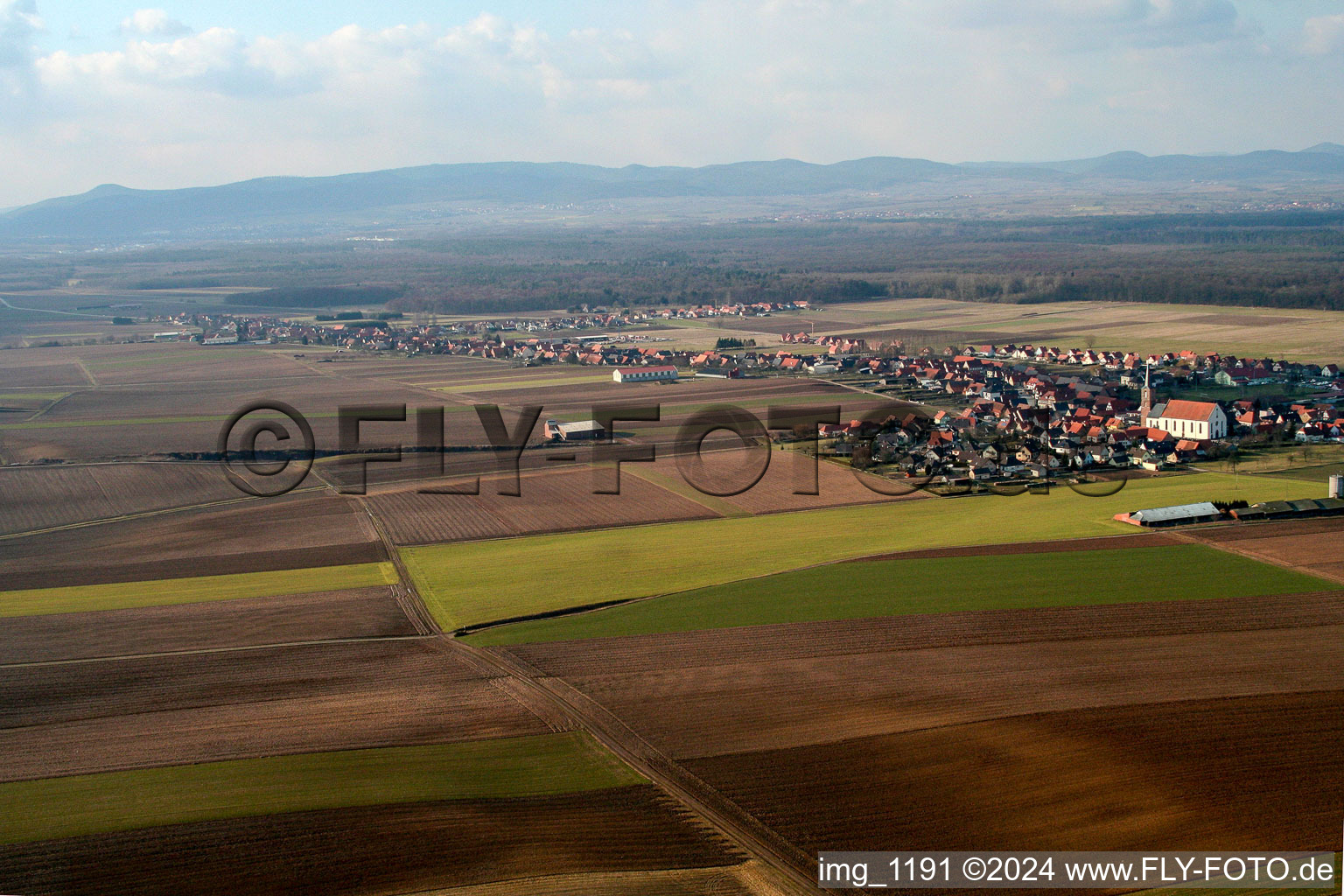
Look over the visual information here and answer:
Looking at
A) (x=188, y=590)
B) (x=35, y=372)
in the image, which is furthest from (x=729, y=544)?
(x=35, y=372)

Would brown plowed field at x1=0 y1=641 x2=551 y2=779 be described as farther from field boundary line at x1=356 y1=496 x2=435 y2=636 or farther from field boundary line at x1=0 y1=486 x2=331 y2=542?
field boundary line at x1=0 y1=486 x2=331 y2=542

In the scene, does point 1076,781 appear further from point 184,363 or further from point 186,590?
point 184,363

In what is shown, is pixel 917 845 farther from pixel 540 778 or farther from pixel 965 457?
pixel 965 457

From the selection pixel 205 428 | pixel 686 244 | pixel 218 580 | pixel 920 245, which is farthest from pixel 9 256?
pixel 218 580

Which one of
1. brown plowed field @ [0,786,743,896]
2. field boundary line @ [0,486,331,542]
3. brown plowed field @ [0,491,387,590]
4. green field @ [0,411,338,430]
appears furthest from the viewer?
A: green field @ [0,411,338,430]

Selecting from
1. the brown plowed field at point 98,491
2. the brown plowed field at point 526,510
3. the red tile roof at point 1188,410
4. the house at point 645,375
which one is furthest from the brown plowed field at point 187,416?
the red tile roof at point 1188,410

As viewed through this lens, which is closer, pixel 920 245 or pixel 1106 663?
pixel 1106 663

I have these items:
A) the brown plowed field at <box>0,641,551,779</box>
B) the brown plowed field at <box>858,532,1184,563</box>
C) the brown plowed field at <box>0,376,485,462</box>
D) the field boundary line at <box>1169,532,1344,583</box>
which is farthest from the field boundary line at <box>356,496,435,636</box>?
the field boundary line at <box>1169,532,1344,583</box>
